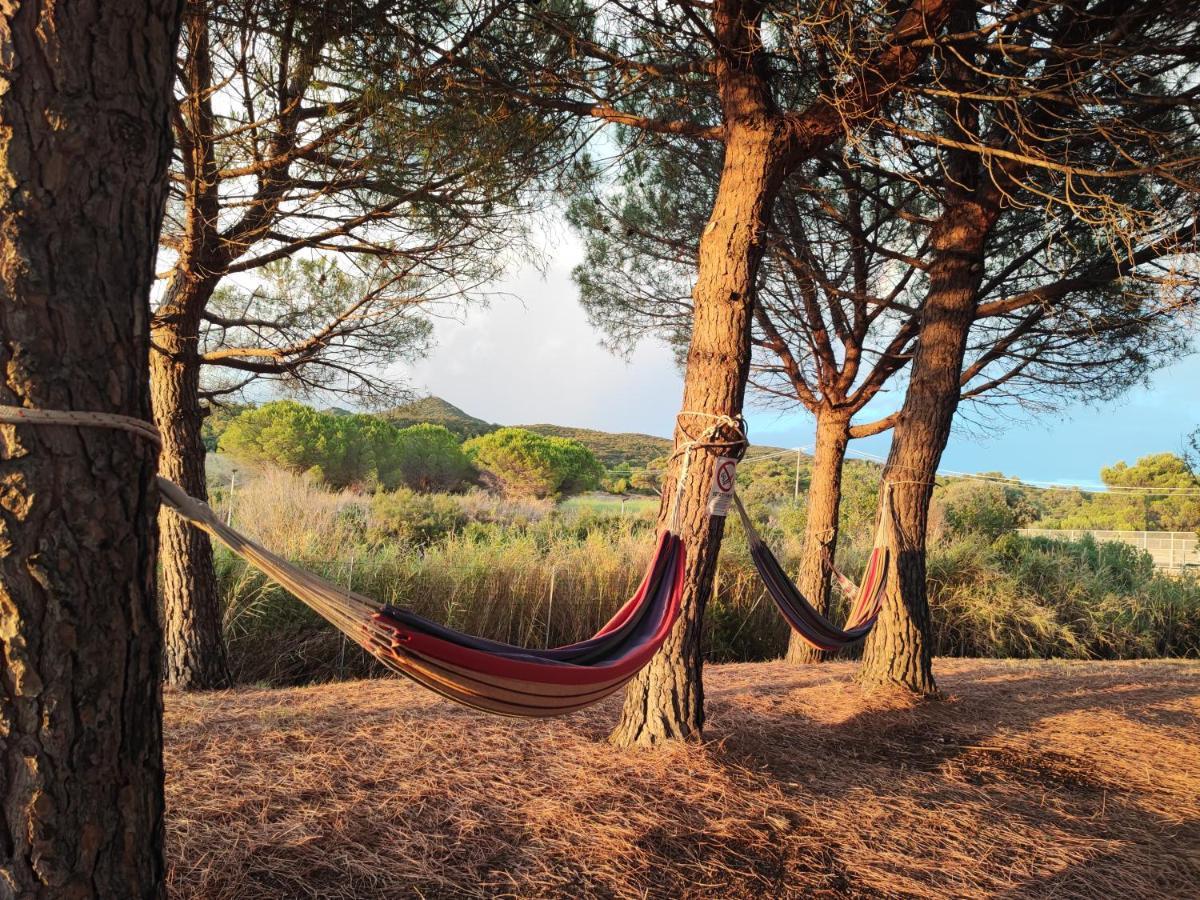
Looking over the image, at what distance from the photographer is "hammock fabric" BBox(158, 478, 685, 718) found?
1334 mm

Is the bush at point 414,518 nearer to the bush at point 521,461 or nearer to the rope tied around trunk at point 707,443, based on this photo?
the rope tied around trunk at point 707,443

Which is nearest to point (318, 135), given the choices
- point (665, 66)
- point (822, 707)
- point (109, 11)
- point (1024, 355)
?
point (665, 66)

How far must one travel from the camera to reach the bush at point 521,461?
15648 mm

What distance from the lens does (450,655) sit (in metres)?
1.43

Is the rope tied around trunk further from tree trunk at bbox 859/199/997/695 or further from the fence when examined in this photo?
the fence

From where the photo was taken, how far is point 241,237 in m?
3.08

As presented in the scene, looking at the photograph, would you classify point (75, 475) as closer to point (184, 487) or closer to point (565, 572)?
point (184, 487)

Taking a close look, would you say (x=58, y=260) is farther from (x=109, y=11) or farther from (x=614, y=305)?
(x=614, y=305)

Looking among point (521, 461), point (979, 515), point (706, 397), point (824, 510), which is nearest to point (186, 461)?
point (706, 397)

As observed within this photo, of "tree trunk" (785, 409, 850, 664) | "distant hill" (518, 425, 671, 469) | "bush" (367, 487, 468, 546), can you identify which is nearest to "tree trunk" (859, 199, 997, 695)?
"tree trunk" (785, 409, 850, 664)

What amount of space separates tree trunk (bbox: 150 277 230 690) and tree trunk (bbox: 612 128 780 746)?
1.98m

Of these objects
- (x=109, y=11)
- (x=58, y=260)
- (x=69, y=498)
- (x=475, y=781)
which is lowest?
(x=475, y=781)

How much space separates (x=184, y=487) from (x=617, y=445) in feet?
62.2

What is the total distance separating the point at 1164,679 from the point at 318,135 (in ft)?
17.5
